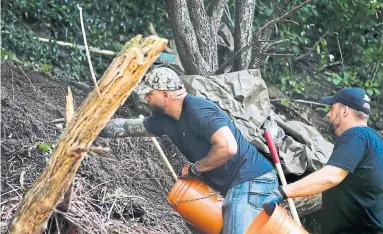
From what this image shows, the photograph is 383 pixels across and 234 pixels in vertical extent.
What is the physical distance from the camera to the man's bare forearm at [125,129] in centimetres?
534

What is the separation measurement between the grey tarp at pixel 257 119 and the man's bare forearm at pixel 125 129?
2.15 feet

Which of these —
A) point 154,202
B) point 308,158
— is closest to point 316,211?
point 308,158

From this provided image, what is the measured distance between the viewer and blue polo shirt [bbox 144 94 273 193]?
464cm

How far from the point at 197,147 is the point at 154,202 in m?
0.76

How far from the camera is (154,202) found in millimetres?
5395

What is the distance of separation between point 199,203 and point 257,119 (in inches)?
55.1

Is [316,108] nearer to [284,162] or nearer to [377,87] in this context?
[377,87]

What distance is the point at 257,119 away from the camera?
20.0ft

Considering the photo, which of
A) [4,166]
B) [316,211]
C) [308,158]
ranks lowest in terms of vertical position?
[316,211]

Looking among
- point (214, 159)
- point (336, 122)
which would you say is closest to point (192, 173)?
point (214, 159)

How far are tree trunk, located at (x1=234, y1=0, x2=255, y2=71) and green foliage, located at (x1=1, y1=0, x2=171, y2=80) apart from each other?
1788 mm

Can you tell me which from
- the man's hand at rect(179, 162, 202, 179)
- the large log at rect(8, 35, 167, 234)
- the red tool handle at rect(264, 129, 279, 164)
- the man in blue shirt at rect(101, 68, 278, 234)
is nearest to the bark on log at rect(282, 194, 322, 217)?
the red tool handle at rect(264, 129, 279, 164)

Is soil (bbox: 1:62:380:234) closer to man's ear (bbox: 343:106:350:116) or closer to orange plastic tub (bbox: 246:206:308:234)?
orange plastic tub (bbox: 246:206:308:234)

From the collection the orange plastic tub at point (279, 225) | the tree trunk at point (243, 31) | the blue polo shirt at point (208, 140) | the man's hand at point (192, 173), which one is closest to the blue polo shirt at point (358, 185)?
the orange plastic tub at point (279, 225)
